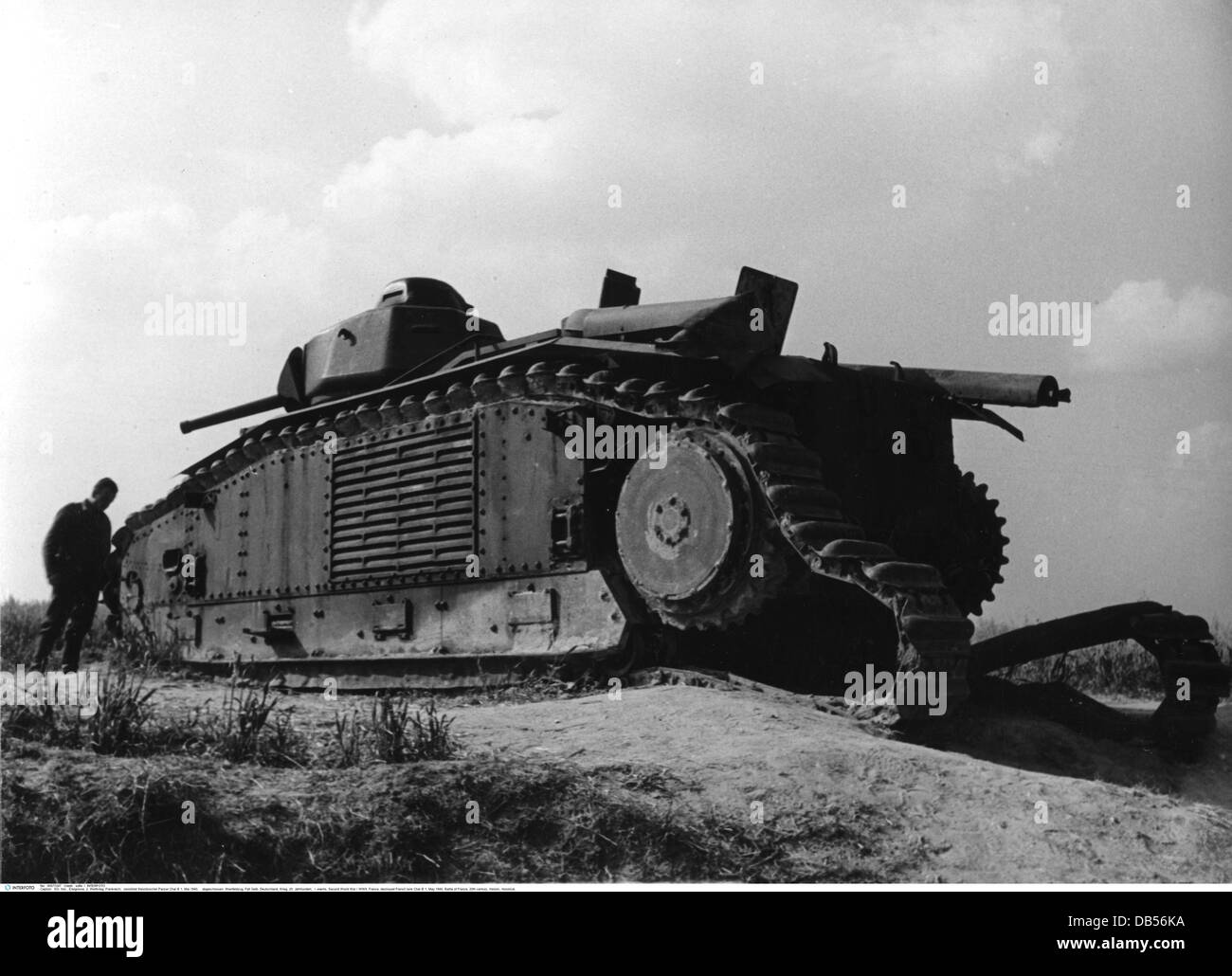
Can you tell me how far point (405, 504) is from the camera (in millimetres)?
12234

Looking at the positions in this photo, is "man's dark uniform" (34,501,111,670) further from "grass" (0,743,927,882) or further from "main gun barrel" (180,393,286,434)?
"grass" (0,743,927,882)

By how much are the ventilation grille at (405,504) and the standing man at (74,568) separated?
2.78m

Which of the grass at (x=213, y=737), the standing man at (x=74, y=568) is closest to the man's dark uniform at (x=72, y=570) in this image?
the standing man at (x=74, y=568)

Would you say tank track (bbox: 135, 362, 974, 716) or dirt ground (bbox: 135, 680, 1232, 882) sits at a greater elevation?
tank track (bbox: 135, 362, 974, 716)

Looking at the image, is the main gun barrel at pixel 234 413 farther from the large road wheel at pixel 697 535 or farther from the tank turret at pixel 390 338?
the large road wheel at pixel 697 535

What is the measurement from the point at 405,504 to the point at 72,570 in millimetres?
3911

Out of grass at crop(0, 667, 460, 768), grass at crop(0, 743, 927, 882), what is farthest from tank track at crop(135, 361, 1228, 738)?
grass at crop(0, 667, 460, 768)

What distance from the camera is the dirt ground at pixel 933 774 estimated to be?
6.55 metres

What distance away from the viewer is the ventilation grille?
11711mm

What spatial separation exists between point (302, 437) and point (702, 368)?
5.24m

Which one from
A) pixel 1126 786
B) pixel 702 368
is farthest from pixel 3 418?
pixel 1126 786

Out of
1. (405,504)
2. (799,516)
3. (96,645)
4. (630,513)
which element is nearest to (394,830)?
(799,516)

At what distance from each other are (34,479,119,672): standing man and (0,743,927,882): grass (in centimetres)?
718

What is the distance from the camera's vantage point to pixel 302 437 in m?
13.6
